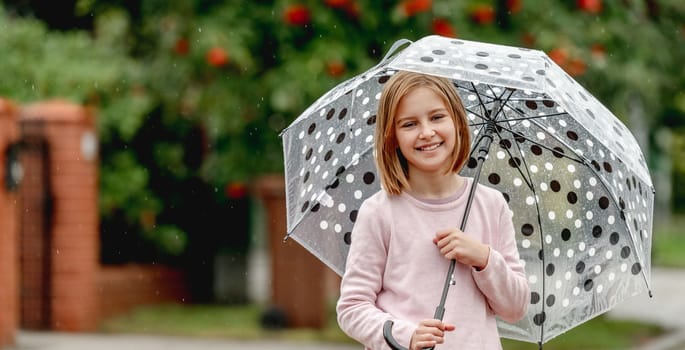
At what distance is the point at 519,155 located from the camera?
4.09m

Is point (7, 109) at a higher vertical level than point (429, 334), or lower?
higher

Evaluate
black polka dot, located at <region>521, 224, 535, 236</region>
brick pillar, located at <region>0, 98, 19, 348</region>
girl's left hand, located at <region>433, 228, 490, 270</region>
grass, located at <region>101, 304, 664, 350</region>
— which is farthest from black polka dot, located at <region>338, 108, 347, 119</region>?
grass, located at <region>101, 304, 664, 350</region>

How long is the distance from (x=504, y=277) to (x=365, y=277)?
0.36 meters

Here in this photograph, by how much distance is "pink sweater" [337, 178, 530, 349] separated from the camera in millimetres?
3307

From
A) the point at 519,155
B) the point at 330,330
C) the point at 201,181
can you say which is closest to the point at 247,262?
the point at 201,181

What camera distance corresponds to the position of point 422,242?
10.9 feet

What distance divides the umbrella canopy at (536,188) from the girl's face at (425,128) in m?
0.53

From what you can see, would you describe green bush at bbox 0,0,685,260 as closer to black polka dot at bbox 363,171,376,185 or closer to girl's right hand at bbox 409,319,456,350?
black polka dot at bbox 363,171,376,185

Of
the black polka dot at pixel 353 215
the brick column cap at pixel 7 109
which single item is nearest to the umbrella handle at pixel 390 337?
the black polka dot at pixel 353 215

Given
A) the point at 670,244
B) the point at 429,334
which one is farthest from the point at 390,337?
the point at 670,244

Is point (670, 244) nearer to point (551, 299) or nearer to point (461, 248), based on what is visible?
point (551, 299)

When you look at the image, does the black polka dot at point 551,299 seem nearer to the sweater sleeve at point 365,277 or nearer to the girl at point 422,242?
the girl at point 422,242

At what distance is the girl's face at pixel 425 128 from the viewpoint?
11.0 ft

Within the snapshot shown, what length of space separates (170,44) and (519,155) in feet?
20.9
